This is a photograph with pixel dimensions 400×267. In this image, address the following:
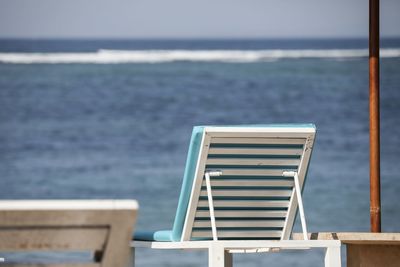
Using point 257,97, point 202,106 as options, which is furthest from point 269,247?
point 257,97

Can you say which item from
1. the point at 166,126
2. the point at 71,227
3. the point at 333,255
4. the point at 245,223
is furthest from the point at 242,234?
the point at 166,126

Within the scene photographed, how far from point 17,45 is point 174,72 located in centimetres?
1940

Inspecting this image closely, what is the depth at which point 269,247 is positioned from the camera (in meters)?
3.74

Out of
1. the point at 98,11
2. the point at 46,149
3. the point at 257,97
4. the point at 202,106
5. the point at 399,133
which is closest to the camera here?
the point at 46,149

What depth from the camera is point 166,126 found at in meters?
17.8

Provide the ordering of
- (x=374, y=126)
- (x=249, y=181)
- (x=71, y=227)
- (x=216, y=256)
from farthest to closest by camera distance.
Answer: (x=374, y=126) < (x=249, y=181) < (x=216, y=256) < (x=71, y=227)

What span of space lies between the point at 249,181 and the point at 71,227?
185 centimetres

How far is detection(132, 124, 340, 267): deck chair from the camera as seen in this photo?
12.3 feet

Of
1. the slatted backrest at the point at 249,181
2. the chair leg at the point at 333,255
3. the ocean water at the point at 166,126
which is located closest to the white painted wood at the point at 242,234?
the slatted backrest at the point at 249,181

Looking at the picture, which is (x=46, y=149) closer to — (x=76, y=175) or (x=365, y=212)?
(x=76, y=175)

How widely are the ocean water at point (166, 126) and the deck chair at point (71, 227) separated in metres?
6.11

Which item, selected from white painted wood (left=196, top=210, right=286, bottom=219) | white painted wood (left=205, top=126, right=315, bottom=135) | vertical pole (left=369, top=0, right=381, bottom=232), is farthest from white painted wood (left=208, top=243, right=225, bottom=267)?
vertical pole (left=369, top=0, right=381, bottom=232)

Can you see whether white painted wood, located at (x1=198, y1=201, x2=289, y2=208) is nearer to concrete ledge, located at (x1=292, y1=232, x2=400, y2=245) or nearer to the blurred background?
concrete ledge, located at (x1=292, y1=232, x2=400, y2=245)

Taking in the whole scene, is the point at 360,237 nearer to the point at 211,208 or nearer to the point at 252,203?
the point at 252,203
